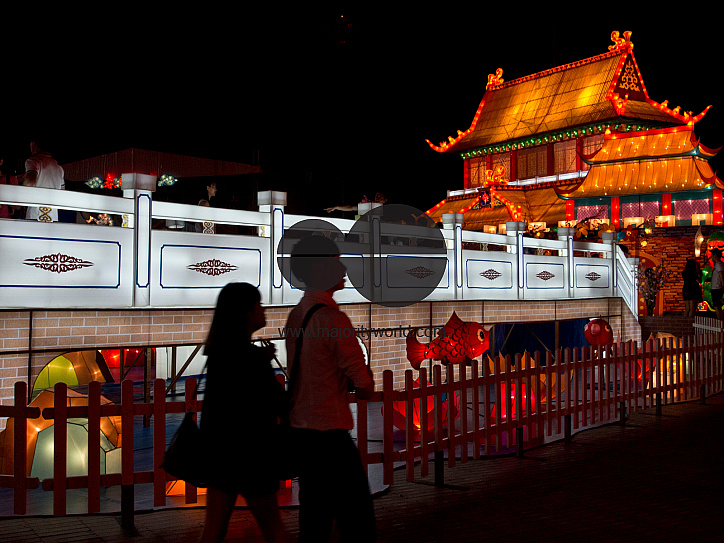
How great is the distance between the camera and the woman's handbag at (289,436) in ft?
13.4

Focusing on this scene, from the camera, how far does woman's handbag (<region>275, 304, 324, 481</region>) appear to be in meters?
4.08

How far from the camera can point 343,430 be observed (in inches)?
166

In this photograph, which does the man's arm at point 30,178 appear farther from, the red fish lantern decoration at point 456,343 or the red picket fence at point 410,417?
the red fish lantern decoration at point 456,343

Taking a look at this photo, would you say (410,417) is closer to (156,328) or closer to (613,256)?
(156,328)

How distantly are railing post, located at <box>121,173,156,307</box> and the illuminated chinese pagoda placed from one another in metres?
22.4

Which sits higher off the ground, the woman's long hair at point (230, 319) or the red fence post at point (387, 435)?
the woman's long hair at point (230, 319)

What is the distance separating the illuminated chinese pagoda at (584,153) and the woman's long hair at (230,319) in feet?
86.2

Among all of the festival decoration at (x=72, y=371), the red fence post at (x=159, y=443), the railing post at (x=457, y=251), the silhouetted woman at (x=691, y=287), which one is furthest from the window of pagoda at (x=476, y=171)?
the red fence post at (x=159, y=443)

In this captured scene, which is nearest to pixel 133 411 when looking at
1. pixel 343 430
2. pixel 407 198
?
pixel 343 430

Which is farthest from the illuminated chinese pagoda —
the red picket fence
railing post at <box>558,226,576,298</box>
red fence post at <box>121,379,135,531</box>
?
red fence post at <box>121,379,135,531</box>

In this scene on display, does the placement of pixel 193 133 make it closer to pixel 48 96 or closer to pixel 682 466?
pixel 48 96

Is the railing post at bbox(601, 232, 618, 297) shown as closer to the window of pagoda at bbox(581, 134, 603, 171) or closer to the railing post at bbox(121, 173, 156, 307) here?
the railing post at bbox(121, 173, 156, 307)

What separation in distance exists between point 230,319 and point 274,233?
6.15 metres

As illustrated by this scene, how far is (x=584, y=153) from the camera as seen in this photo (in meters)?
33.9
